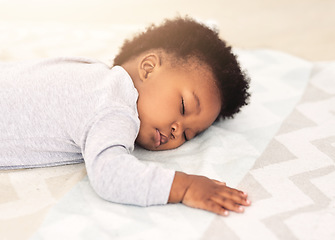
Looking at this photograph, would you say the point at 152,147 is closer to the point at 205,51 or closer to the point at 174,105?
the point at 174,105

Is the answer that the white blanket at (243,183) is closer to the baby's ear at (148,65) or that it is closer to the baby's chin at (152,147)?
the baby's chin at (152,147)

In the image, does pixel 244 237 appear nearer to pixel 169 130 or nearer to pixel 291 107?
pixel 169 130

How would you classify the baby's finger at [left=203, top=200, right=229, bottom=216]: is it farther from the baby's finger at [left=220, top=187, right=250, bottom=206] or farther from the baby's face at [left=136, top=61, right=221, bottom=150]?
the baby's face at [left=136, top=61, right=221, bottom=150]

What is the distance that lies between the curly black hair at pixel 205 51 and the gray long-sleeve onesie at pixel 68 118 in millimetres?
130

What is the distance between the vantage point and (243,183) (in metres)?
0.77

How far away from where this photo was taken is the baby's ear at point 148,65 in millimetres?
900

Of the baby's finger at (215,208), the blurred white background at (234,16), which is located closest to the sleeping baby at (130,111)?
the baby's finger at (215,208)

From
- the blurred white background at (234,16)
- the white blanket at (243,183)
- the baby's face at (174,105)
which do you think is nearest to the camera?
the white blanket at (243,183)

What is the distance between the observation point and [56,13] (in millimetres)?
1729

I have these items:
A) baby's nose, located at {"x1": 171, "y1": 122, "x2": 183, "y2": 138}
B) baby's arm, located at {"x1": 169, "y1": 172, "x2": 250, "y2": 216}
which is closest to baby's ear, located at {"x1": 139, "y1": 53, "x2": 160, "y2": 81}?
baby's nose, located at {"x1": 171, "y1": 122, "x2": 183, "y2": 138}

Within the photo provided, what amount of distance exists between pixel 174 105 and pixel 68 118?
0.21 metres

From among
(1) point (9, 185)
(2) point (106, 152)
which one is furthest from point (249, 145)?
(1) point (9, 185)

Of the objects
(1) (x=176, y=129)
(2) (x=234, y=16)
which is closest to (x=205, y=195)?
(1) (x=176, y=129)

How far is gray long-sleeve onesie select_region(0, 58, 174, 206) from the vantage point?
0.74 m
